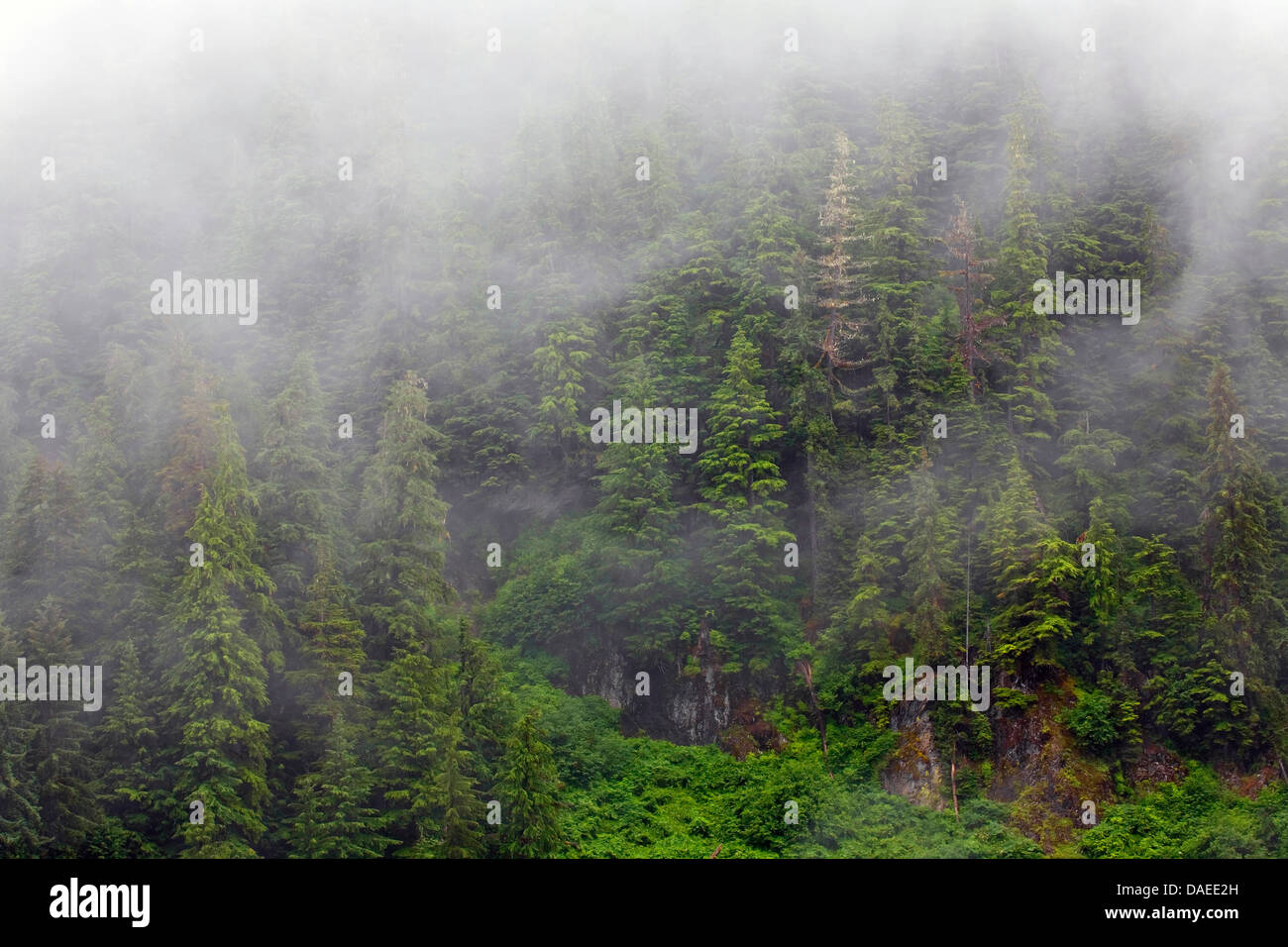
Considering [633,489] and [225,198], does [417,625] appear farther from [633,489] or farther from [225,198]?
[225,198]

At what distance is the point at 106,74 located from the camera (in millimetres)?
86562

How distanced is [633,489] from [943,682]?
1468 centimetres

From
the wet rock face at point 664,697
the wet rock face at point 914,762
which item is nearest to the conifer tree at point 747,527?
the wet rock face at point 664,697

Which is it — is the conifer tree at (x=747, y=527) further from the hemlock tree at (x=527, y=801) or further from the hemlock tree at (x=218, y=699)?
the hemlock tree at (x=218, y=699)

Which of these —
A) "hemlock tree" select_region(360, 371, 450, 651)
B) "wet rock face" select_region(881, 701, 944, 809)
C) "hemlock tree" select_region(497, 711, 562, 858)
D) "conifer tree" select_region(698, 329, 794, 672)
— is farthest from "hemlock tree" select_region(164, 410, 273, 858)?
"wet rock face" select_region(881, 701, 944, 809)

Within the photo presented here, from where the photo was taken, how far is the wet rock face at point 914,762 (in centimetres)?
4078

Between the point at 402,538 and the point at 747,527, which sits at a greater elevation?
the point at 747,527

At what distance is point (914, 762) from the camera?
4150cm

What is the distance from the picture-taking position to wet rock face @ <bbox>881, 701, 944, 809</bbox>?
134 feet

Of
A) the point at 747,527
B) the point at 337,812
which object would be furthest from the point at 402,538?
the point at 747,527

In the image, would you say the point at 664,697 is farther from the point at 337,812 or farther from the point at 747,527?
the point at 337,812

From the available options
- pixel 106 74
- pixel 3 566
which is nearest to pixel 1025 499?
pixel 3 566

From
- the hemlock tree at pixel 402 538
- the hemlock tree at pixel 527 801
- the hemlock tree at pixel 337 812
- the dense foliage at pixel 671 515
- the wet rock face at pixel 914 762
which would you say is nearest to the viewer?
the hemlock tree at pixel 337 812

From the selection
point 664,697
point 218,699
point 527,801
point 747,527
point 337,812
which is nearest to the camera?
point 337,812
